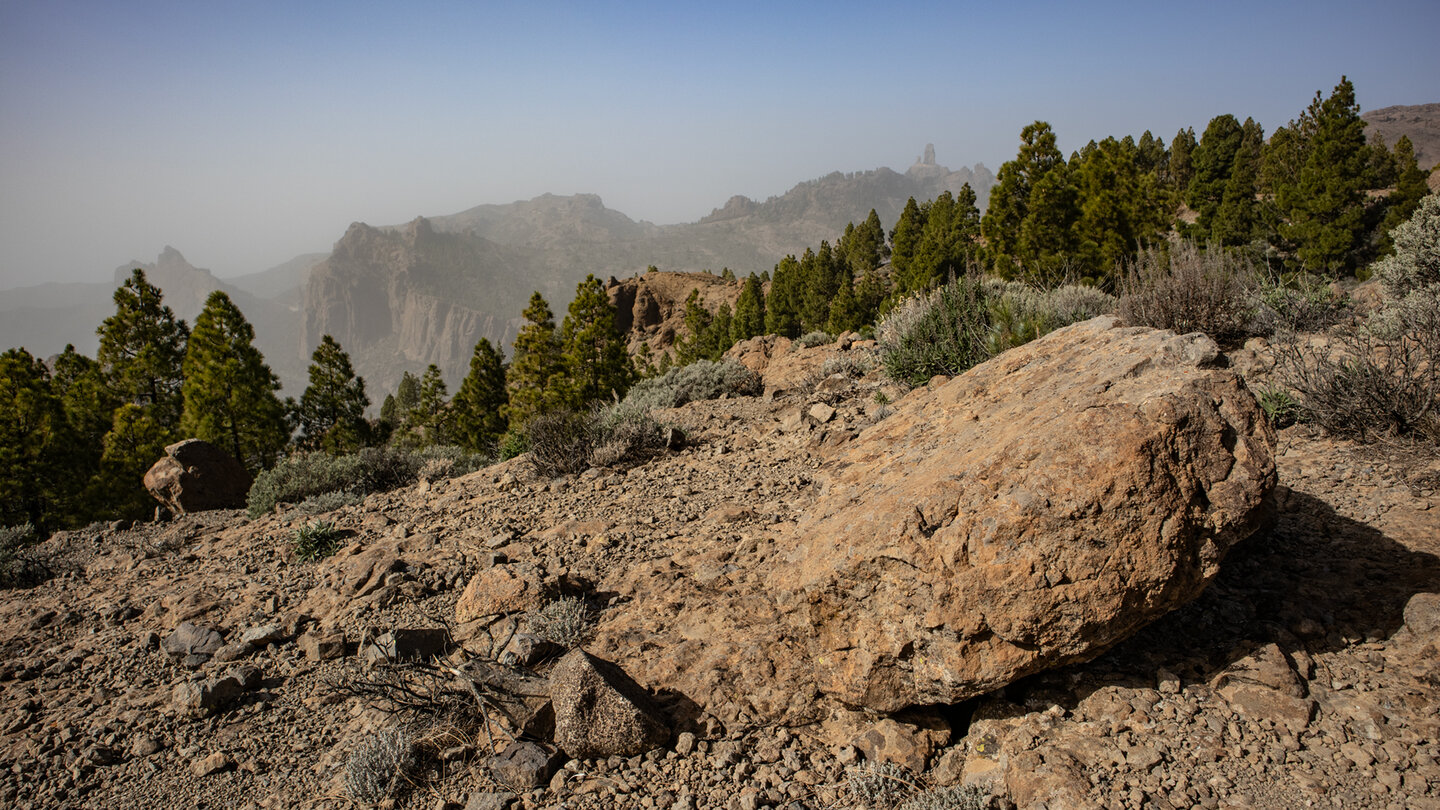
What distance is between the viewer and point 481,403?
35.6m

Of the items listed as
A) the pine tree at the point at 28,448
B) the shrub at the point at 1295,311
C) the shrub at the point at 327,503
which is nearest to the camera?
the shrub at the point at 1295,311

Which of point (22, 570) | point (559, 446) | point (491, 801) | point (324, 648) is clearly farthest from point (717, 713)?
point (22, 570)

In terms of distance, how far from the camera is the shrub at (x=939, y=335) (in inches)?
294

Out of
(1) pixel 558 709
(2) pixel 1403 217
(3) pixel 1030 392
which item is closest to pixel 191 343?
(1) pixel 558 709

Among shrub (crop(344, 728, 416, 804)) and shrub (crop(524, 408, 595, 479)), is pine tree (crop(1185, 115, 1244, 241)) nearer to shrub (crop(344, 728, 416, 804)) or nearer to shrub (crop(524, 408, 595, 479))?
shrub (crop(524, 408, 595, 479))

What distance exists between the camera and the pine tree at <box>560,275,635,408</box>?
2441 centimetres

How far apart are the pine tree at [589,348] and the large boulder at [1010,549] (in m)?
21.3

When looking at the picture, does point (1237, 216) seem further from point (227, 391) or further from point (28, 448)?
point (28, 448)

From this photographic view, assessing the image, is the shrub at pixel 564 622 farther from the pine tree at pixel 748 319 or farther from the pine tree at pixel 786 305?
the pine tree at pixel 786 305

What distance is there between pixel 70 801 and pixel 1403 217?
3591cm

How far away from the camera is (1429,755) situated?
7.63 feet

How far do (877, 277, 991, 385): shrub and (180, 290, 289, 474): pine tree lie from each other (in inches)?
750

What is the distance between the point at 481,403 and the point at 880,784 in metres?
35.9

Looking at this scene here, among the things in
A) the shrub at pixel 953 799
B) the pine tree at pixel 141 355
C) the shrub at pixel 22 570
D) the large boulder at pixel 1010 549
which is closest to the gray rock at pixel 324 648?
the large boulder at pixel 1010 549
